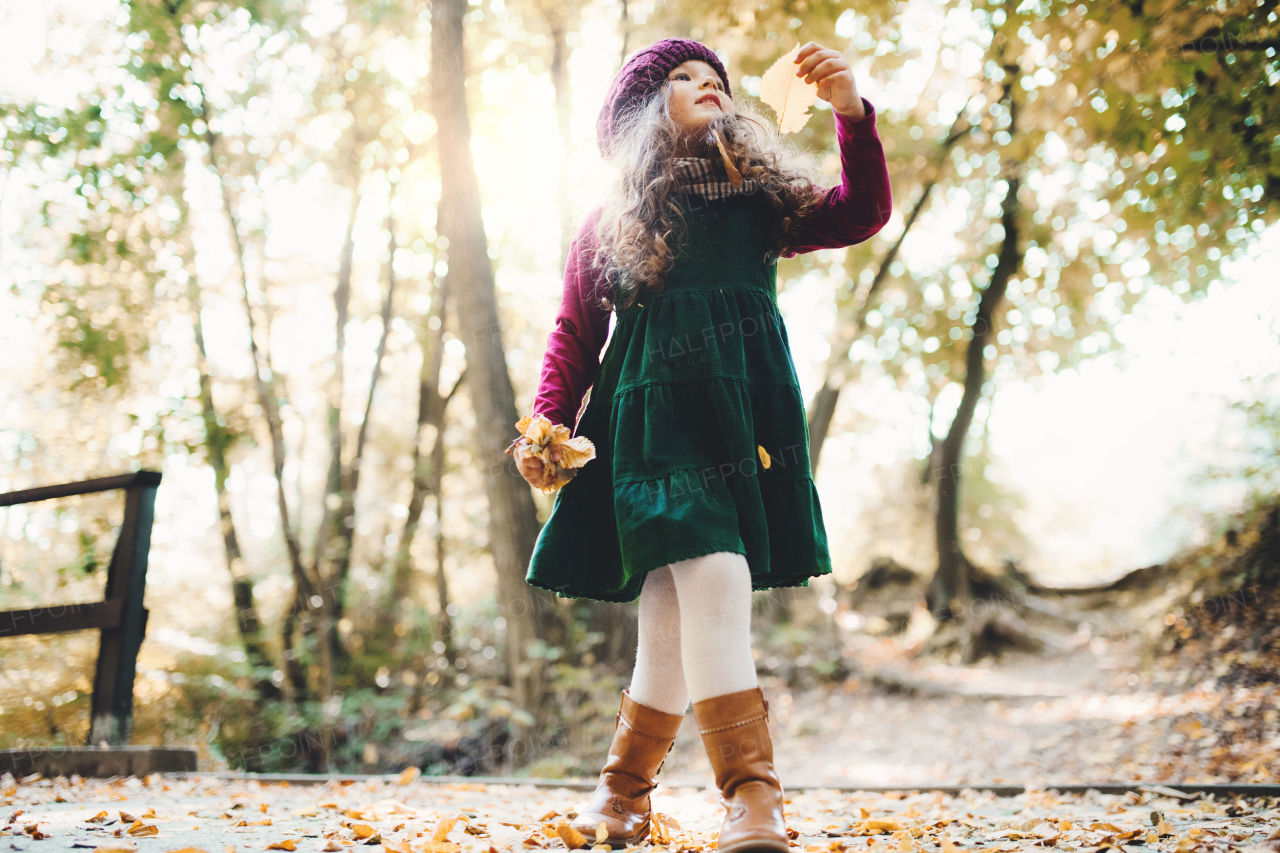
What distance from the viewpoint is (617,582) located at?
1.79 metres

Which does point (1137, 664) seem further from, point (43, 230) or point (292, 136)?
point (43, 230)

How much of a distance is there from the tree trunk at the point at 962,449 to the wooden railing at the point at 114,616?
759cm

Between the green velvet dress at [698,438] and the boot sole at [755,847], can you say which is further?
the green velvet dress at [698,438]

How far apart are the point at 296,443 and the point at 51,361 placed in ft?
12.2

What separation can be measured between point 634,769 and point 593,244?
128cm

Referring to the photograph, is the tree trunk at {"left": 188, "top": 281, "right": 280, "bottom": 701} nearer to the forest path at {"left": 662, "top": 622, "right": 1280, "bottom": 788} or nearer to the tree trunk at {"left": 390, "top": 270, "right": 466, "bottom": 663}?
the tree trunk at {"left": 390, "top": 270, "right": 466, "bottom": 663}

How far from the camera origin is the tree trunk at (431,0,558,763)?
178 inches

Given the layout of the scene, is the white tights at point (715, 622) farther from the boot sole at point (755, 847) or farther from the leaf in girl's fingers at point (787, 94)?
the leaf in girl's fingers at point (787, 94)

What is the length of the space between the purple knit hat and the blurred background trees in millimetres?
1970

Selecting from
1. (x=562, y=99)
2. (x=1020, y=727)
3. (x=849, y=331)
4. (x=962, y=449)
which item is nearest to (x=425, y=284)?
(x=562, y=99)

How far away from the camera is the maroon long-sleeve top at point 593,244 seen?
1767 mm

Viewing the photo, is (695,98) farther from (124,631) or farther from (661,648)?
(124,631)

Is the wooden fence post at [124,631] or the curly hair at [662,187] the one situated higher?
the curly hair at [662,187]

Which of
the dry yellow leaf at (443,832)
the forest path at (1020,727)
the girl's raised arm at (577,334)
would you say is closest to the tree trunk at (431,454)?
the forest path at (1020,727)
